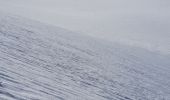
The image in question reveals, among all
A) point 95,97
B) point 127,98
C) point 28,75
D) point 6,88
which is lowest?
point 127,98

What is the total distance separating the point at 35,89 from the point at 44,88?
5.85ft

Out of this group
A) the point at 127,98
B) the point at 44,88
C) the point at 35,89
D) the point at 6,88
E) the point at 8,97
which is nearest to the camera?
the point at 8,97

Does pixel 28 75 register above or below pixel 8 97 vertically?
below

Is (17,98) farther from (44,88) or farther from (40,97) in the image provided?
(44,88)

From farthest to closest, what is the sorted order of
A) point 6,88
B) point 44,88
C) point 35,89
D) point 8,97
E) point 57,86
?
point 57,86 < point 44,88 < point 35,89 < point 6,88 < point 8,97

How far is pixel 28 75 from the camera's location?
30.7m

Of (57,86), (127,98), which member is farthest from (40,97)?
(127,98)

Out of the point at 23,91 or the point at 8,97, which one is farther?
the point at 23,91

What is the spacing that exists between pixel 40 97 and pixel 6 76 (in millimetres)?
5081

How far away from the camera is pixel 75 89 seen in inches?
1262

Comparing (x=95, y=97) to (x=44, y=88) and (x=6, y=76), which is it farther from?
(x=6, y=76)

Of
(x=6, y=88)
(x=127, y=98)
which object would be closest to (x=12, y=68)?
(x=6, y=88)

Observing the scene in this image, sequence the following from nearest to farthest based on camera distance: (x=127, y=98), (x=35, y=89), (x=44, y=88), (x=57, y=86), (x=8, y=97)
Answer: (x=8, y=97) → (x=35, y=89) → (x=44, y=88) → (x=57, y=86) → (x=127, y=98)

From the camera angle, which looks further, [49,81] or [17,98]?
[49,81]
